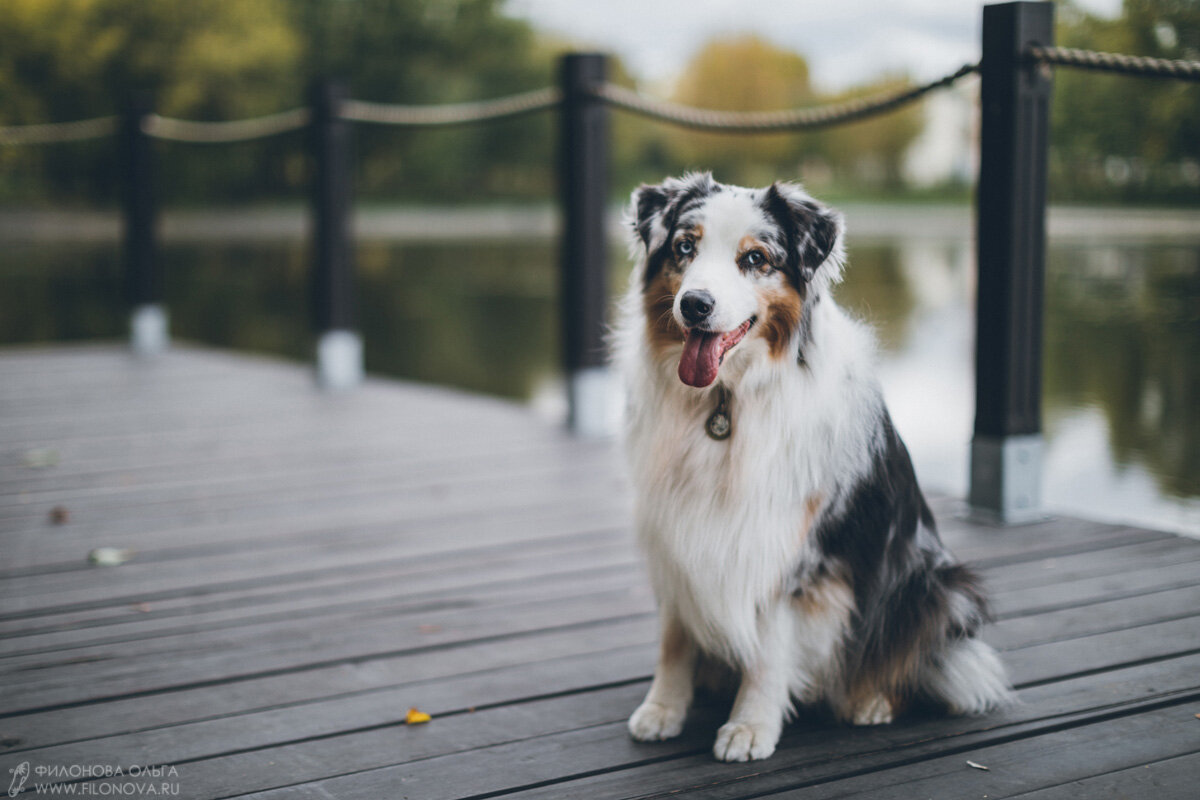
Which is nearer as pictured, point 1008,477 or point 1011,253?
point 1011,253

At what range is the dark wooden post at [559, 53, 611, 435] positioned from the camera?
4.71 metres

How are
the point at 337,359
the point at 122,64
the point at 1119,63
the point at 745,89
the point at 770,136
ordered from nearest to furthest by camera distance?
the point at 1119,63 < the point at 337,359 < the point at 122,64 < the point at 770,136 < the point at 745,89

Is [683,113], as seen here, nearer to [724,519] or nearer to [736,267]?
[736,267]

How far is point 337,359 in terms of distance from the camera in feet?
19.9

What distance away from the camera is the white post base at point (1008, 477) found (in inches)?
131

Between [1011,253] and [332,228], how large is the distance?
374cm

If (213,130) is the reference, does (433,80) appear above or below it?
above

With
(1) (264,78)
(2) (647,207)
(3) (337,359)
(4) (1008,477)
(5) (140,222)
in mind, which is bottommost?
(4) (1008,477)

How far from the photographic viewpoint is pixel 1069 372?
605cm

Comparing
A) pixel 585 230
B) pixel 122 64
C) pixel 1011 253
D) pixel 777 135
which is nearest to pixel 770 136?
pixel 777 135

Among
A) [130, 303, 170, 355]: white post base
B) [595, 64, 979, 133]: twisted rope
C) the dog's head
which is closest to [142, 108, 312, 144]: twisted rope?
[130, 303, 170, 355]: white post base

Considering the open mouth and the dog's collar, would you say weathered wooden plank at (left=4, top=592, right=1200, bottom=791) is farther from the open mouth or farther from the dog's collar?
the open mouth

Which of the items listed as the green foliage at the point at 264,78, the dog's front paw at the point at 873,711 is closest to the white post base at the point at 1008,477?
the dog's front paw at the point at 873,711

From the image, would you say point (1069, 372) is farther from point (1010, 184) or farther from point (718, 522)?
point (718, 522)
